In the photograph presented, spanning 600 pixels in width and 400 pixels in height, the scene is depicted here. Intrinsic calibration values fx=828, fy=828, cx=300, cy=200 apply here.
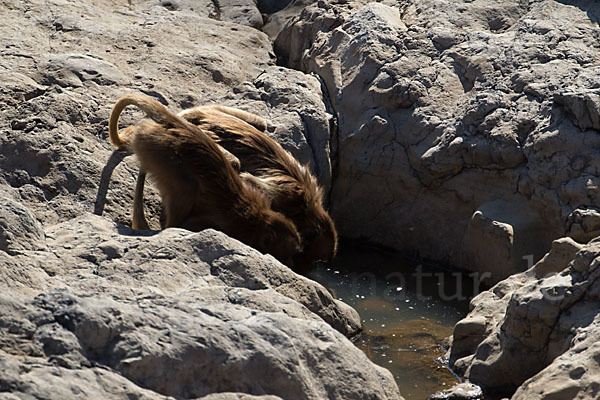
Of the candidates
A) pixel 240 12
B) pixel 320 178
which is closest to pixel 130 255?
pixel 320 178

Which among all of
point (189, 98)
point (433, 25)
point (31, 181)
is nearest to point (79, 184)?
point (31, 181)

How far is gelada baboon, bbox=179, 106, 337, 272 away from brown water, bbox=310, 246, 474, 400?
21.1 inches

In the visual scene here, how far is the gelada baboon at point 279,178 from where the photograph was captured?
596cm

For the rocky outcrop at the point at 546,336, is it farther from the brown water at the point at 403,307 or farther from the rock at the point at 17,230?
the rock at the point at 17,230

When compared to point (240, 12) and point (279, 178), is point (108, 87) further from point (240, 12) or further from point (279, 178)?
point (240, 12)

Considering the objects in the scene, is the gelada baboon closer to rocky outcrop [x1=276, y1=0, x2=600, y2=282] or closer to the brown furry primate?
the brown furry primate

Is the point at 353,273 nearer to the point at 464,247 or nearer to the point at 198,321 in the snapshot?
the point at 464,247

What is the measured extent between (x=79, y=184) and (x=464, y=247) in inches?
120

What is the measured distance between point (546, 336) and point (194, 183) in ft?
7.74

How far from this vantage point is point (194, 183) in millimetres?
5371

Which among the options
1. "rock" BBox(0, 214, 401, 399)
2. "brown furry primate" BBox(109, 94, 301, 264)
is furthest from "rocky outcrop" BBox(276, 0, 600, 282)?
"rock" BBox(0, 214, 401, 399)

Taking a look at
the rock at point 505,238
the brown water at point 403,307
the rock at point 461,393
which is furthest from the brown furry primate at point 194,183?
the rock at point 505,238

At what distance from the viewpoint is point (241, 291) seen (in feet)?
13.6

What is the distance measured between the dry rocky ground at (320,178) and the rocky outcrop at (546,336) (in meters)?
0.01
